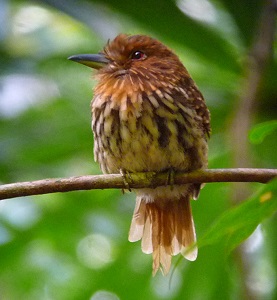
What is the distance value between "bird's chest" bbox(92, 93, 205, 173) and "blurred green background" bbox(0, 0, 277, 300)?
593 millimetres

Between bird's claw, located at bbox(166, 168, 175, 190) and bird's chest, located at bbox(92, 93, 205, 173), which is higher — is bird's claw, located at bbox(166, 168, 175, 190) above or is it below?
below

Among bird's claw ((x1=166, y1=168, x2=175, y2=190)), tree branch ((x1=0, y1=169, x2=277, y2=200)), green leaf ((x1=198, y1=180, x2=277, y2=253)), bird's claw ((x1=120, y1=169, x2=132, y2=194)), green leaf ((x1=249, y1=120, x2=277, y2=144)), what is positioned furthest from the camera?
bird's claw ((x1=166, y1=168, x2=175, y2=190))

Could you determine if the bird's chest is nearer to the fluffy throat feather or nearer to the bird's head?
the fluffy throat feather

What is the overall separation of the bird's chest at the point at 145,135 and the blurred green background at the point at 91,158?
593 mm

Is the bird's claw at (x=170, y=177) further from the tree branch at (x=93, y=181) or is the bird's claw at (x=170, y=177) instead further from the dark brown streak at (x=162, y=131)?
the tree branch at (x=93, y=181)

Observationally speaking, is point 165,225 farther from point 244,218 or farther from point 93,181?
point 244,218

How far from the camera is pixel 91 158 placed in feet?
13.6

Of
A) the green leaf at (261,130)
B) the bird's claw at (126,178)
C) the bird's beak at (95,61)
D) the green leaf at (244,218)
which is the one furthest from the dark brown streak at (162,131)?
the green leaf at (244,218)

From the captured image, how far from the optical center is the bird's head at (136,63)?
3.01 m

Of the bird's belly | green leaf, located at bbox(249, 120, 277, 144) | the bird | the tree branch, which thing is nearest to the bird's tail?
the bird

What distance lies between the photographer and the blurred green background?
357cm

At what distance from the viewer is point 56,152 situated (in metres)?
3.87

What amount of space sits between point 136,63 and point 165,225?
65 cm

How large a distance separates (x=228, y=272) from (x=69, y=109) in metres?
1.30
